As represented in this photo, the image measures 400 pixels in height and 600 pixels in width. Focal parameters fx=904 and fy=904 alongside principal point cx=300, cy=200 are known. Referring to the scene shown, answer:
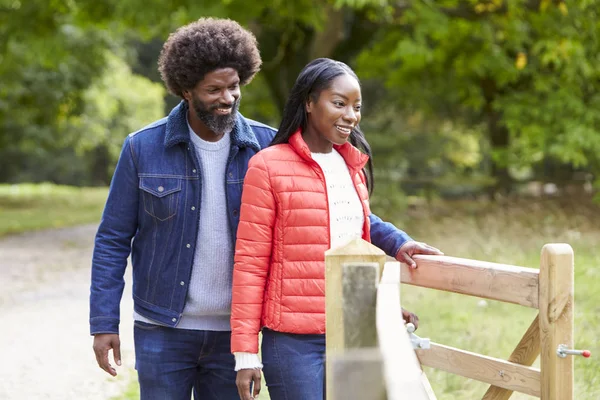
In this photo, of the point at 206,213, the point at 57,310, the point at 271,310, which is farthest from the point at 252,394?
the point at 57,310

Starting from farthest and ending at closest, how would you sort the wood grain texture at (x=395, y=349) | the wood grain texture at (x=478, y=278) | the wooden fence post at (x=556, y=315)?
the wood grain texture at (x=478, y=278)
the wooden fence post at (x=556, y=315)
the wood grain texture at (x=395, y=349)

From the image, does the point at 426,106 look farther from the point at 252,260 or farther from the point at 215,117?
the point at 252,260

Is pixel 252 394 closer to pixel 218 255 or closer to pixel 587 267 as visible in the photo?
pixel 218 255

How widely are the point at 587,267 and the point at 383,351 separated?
8.13 m

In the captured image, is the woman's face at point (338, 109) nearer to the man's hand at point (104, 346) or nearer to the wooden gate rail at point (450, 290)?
the wooden gate rail at point (450, 290)

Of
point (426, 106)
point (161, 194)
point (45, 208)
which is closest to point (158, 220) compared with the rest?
point (161, 194)

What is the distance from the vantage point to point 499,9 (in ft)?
49.1

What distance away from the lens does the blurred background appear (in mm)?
7543

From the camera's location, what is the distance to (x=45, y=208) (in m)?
24.0

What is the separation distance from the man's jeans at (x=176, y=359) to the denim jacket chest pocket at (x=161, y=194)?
14.8 inches

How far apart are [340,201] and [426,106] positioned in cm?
1770

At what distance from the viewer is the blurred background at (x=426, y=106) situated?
24.7ft

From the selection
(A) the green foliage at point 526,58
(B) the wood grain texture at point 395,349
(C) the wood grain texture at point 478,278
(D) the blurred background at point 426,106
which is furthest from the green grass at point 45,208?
(B) the wood grain texture at point 395,349

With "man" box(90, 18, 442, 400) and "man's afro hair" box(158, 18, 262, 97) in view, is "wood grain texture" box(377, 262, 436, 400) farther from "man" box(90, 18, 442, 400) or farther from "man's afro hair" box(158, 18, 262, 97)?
"man's afro hair" box(158, 18, 262, 97)
